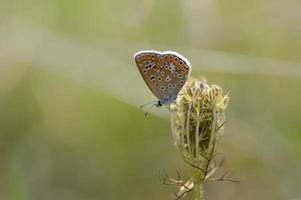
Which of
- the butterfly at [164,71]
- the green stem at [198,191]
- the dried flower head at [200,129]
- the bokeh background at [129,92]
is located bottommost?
the green stem at [198,191]

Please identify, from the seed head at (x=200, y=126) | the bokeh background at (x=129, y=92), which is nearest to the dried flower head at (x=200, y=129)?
the seed head at (x=200, y=126)

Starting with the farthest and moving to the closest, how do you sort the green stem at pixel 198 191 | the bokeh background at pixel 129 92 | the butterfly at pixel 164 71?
the bokeh background at pixel 129 92
the butterfly at pixel 164 71
the green stem at pixel 198 191

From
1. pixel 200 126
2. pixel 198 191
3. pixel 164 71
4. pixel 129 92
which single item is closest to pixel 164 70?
pixel 164 71

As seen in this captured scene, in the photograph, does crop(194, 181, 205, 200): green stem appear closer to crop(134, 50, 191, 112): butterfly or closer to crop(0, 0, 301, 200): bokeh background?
crop(134, 50, 191, 112): butterfly

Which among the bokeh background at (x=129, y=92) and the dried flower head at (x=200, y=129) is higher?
the bokeh background at (x=129, y=92)

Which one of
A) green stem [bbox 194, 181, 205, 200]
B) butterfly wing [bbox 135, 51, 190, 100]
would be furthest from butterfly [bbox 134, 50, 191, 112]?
green stem [bbox 194, 181, 205, 200]

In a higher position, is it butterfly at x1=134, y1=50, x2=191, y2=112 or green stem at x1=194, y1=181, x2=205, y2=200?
butterfly at x1=134, y1=50, x2=191, y2=112

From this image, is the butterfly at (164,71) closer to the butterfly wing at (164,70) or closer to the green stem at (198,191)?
the butterfly wing at (164,70)
